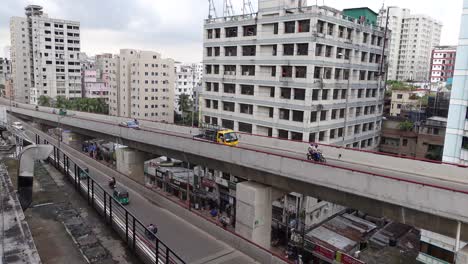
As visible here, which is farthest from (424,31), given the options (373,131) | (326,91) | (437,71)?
(326,91)

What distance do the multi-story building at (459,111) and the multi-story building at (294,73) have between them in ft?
50.9

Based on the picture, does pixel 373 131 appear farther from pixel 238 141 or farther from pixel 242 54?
pixel 238 141

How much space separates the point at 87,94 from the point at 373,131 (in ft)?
347

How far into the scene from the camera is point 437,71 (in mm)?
123188

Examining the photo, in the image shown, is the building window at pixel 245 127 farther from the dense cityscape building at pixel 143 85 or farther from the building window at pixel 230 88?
the dense cityscape building at pixel 143 85

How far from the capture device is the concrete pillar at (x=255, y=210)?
22.4 meters

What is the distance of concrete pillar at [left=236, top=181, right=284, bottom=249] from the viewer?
73.5 feet

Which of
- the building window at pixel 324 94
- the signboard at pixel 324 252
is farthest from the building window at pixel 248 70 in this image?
the signboard at pixel 324 252

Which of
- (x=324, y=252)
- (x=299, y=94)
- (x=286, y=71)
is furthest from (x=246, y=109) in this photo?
(x=324, y=252)

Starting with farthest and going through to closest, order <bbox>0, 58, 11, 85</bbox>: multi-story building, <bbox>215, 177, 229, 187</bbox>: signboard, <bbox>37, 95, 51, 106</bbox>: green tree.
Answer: <bbox>0, 58, 11, 85</bbox>: multi-story building
<bbox>37, 95, 51, 106</bbox>: green tree
<bbox>215, 177, 229, 187</bbox>: signboard

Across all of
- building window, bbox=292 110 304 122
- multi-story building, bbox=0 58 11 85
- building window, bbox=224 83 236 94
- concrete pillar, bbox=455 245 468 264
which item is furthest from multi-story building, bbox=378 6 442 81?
multi-story building, bbox=0 58 11 85

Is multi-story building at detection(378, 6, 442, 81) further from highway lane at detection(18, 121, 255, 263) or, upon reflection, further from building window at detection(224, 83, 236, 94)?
highway lane at detection(18, 121, 255, 263)

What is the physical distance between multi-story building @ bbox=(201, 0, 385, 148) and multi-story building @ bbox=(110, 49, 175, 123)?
5122cm

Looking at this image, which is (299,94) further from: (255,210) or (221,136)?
(255,210)
